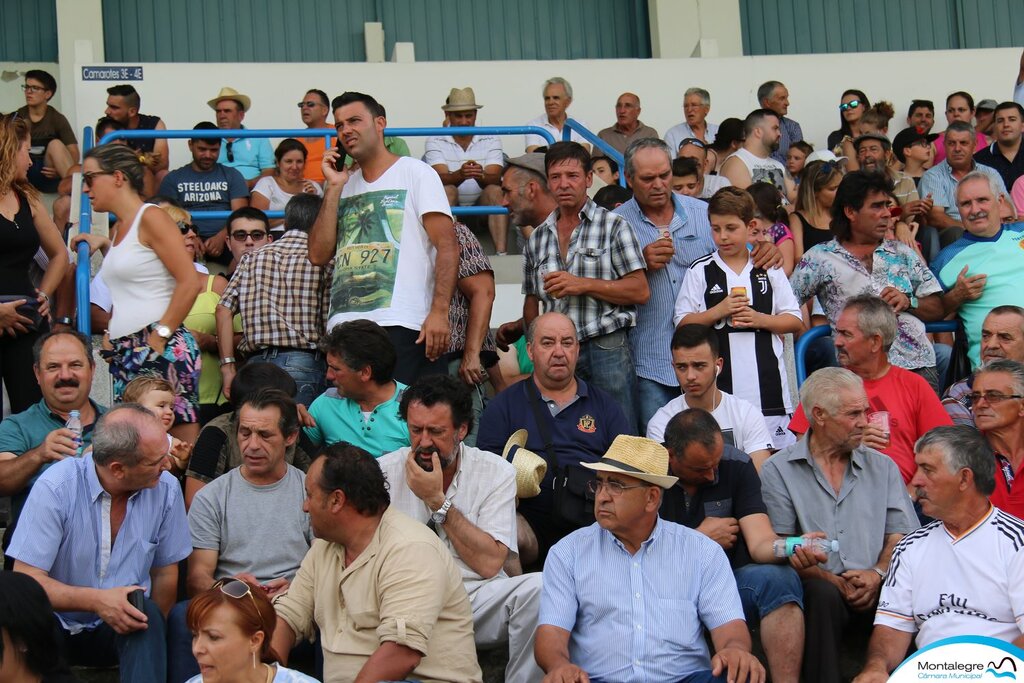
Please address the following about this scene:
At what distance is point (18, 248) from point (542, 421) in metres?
2.74

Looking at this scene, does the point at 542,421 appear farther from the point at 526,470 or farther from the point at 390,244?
the point at 390,244

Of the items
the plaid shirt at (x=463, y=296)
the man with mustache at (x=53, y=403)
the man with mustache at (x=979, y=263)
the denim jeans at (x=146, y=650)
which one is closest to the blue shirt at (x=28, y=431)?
the man with mustache at (x=53, y=403)

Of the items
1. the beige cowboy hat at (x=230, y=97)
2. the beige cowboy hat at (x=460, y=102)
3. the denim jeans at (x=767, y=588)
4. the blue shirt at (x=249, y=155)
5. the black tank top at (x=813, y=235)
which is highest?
the beige cowboy hat at (x=230, y=97)

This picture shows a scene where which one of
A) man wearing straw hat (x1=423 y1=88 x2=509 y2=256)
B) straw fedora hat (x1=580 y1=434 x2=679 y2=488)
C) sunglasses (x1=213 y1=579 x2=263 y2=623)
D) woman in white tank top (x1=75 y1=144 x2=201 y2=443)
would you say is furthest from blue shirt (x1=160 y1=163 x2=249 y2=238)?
sunglasses (x1=213 y1=579 x2=263 y2=623)

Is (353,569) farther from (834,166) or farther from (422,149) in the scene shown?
(422,149)

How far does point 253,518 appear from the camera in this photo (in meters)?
5.34

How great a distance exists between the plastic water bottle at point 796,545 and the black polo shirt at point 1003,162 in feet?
20.9

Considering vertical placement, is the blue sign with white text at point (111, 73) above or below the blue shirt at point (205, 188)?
above

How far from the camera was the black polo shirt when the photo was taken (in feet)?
35.5

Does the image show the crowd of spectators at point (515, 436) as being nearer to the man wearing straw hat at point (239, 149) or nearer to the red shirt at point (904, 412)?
the red shirt at point (904, 412)

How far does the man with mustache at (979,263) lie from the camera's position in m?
7.33

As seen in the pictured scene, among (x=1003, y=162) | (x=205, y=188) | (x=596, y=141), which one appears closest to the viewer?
(x=596, y=141)

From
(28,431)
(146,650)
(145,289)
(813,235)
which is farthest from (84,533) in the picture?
(813,235)

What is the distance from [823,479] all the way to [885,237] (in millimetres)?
2423
